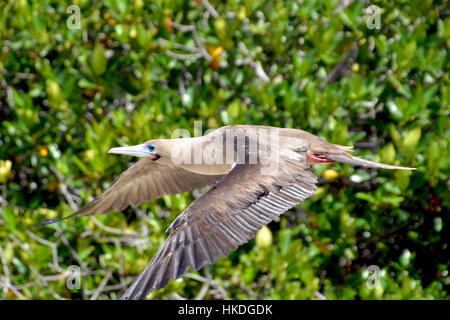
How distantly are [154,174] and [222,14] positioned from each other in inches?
55.1

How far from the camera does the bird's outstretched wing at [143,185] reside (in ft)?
12.9

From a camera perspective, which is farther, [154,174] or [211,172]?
[154,174]

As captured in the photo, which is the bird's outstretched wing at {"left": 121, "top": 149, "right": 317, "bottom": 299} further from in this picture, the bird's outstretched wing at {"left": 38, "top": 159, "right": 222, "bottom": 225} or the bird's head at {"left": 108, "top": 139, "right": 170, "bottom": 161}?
the bird's outstretched wing at {"left": 38, "top": 159, "right": 222, "bottom": 225}

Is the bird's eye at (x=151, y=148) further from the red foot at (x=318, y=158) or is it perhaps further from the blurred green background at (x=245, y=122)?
the blurred green background at (x=245, y=122)

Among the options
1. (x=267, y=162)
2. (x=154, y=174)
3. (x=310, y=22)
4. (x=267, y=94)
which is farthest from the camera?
(x=310, y=22)

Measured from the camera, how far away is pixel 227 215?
3082 millimetres

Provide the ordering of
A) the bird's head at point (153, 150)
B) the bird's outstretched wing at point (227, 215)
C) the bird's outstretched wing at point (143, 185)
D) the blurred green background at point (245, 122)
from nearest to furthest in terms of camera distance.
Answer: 1. the bird's outstretched wing at point (227, 215)
2. the bird's head at point (153, 150)
3. the bird's outstretched wing at point (143, 185)
4. the blurred green background at point (245, 122)

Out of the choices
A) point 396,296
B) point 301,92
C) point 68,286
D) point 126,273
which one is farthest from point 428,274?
point 68,286

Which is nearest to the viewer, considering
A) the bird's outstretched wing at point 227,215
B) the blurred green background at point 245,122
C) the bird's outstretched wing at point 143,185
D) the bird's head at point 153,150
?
the bird's outstretched wing at point 227,215

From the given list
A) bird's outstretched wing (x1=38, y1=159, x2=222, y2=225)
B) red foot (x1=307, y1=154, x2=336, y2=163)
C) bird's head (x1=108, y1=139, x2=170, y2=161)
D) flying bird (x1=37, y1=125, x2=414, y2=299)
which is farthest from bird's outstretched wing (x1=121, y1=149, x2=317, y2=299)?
bird's outstretched wing (x1=38, y1=159, x2=222, y2=225)

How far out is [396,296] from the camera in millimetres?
4582

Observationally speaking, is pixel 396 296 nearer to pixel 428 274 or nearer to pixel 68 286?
pixel 428 274

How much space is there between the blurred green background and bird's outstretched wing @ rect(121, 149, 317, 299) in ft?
3.55

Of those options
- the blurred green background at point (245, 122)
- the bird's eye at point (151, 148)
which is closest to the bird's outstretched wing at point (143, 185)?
the bird's eye at point (151, 148)
